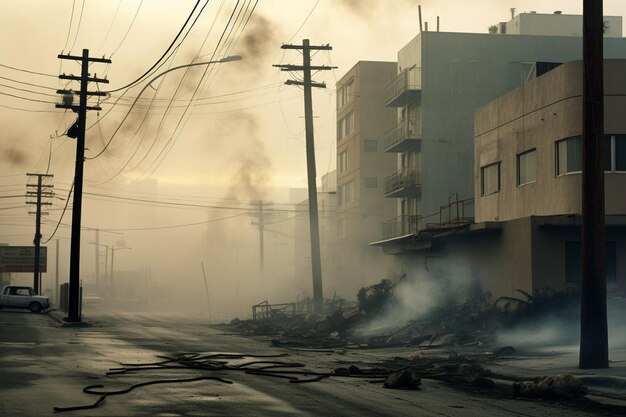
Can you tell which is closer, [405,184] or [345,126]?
[405,184]

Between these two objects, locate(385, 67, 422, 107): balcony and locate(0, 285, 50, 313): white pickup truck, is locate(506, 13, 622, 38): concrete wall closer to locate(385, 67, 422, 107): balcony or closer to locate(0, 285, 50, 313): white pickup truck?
locate(385, 67, 422, 107): balcony

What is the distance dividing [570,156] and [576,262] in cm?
377

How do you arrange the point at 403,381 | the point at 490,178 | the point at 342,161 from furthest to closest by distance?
1. the point at 342,161
2. the point at 490,178
3. the point at 403,381

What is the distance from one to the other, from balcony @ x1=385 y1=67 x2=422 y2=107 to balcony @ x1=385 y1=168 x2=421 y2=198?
4.69 meters

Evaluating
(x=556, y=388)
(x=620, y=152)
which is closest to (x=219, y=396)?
(x=556, y=388)

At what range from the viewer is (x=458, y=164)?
202 ft

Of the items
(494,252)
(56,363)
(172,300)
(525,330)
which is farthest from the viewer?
(172,300)

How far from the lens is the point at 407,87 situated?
61.8m

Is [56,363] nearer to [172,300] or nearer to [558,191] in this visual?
[558,191]

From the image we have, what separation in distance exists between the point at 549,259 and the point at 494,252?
3.61 metres

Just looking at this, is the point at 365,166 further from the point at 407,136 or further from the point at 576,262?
the point at 576,262

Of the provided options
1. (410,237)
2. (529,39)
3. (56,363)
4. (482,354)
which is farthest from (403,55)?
(56,363)

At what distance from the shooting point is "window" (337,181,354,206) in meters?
84.1

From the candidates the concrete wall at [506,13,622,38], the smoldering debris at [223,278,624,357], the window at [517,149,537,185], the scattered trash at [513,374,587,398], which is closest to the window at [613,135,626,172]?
the window at [517,149,537,185]
